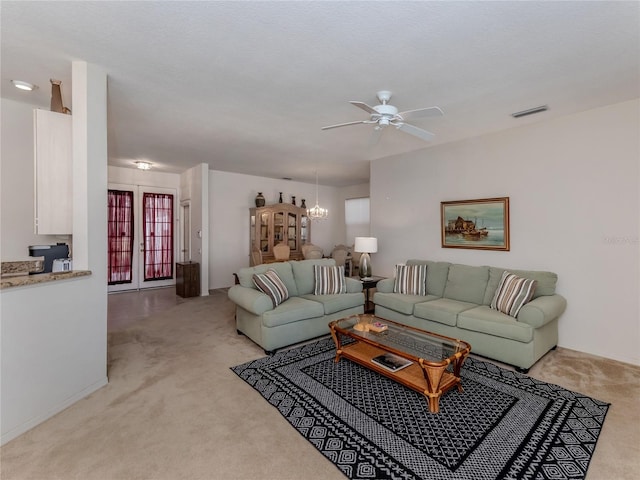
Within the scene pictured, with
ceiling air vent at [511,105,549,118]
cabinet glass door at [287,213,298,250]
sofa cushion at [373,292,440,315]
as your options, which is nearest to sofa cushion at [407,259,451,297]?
sofa cushion at [373,292,440,315]

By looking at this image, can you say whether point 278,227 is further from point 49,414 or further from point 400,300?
point 49,414

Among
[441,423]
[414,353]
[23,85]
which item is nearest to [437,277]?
[414,353]

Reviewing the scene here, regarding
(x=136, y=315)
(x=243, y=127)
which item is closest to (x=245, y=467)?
(x=243, y=127)

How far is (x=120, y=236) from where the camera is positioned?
6.48 m

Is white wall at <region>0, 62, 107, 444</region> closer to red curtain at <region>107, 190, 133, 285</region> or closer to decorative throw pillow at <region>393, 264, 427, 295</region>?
decorative throw pillow at <region>393, 264, 427, 295</region>

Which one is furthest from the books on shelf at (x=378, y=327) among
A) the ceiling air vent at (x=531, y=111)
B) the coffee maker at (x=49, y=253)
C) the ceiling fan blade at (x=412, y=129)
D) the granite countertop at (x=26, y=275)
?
the coffee maker at (x=49, y=253)

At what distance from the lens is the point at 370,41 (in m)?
2.12

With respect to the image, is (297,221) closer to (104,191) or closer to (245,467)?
(104,191)

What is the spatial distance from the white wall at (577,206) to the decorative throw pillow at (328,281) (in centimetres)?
173

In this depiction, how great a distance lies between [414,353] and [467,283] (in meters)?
1.79

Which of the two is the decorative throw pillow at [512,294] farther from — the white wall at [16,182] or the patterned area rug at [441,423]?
the white wall at [16,182]

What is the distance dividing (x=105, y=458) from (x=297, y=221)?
19.6 feet

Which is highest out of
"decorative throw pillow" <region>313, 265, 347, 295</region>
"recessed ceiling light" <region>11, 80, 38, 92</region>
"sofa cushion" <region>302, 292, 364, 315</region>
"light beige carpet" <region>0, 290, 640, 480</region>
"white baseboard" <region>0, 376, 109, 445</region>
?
"recessed ceiling light" <region>11, 80, 38, 92</region>

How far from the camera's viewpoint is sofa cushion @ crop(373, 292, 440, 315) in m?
3.81
